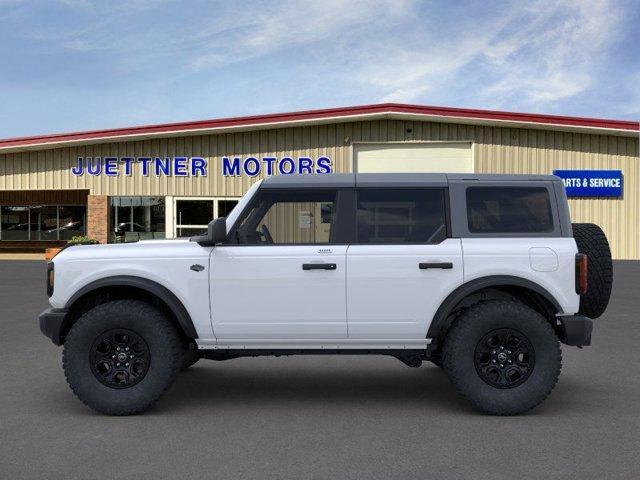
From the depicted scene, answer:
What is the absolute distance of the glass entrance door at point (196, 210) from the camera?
96.1 ft

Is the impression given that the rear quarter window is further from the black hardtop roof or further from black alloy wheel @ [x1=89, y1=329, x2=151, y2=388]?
black alloy wheel @ [x1=89, y1=329, x2=151, y2=388]

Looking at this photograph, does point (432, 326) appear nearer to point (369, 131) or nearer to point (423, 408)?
point (423, 408)

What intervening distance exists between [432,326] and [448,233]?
76 centimetres

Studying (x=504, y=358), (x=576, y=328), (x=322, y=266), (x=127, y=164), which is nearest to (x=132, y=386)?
(x=322, y=266)

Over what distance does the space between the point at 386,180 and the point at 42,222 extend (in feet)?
103

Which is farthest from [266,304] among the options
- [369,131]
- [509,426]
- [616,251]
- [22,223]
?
[22,223]

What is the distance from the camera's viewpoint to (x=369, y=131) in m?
28.5

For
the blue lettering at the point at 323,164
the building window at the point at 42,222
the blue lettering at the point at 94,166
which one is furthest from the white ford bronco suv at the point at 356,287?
the building window at the point at 42,222

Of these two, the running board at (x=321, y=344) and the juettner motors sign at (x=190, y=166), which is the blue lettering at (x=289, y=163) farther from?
the running board at (x=321, y=344)

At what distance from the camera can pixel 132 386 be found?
5660 mm

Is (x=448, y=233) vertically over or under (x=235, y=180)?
under

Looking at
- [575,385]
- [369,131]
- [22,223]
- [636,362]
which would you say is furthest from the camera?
[22,223]

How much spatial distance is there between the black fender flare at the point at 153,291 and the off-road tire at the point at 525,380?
6.86 ft

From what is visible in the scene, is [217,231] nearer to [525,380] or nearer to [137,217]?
[525,380]
